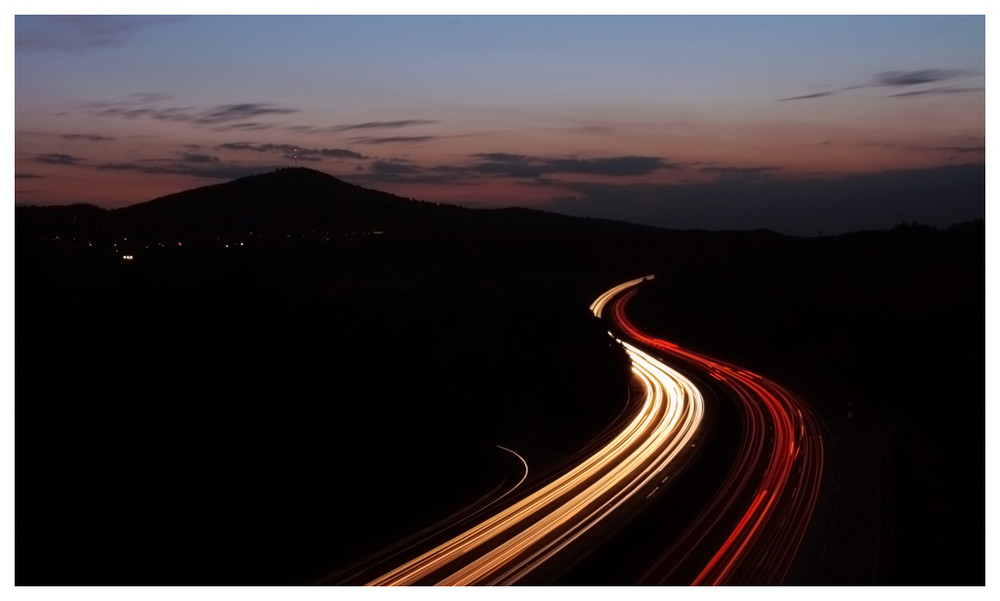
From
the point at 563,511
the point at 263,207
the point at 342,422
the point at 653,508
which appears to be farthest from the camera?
the point at 263,207

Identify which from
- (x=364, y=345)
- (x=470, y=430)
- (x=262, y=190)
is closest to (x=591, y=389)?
(x=470, y=430)

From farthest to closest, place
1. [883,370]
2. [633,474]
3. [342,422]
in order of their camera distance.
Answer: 1. [883,370]
2. [633,474]
3. [342,422]

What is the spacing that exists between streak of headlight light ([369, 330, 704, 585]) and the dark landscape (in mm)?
800

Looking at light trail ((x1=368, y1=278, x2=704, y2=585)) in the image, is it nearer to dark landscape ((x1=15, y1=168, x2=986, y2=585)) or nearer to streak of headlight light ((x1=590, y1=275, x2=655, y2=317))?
dark landscape ((x1=15, y1=168, x2=986, y2=585))

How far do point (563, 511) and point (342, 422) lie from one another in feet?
17.4

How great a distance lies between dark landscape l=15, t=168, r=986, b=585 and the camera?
15.3 metres

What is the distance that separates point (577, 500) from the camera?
19.5 metres

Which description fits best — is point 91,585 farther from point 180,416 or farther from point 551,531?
point 551,531

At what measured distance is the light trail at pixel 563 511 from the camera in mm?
14852

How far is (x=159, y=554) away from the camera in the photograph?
1491 centimetres

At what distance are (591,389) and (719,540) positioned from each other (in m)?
15.1

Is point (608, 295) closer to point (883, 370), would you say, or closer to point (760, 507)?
point (883, 370)

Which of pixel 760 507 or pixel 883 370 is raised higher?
pixel 883 370

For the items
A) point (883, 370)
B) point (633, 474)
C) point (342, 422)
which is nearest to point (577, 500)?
point (633, 474)
